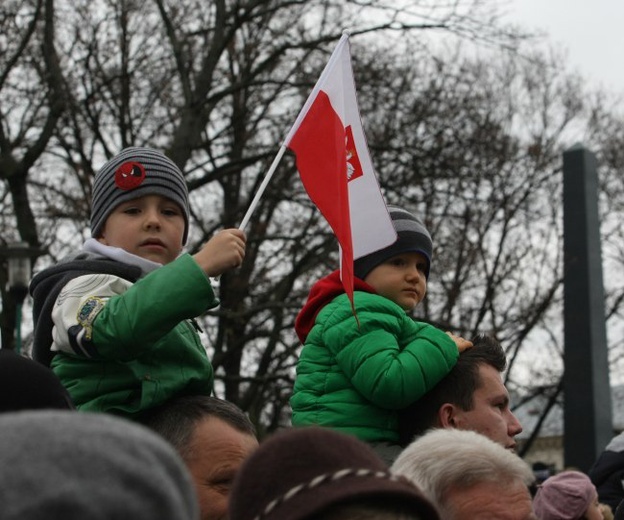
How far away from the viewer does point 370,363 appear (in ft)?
12.0

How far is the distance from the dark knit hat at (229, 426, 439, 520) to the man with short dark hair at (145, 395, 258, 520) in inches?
38.9

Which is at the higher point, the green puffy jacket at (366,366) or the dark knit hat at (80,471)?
the dark knit hat at (80,471)

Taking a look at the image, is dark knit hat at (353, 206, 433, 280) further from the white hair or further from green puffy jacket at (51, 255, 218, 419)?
the white hair

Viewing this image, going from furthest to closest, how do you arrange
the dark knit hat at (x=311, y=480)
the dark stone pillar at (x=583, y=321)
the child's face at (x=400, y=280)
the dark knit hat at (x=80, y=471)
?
the dark stone pillar at (x=583, y=321)
the child's face at (x=400, y=280)
the dark knit hat at (x=311, y=480)
the dark knit hat at (x=80, y=471)

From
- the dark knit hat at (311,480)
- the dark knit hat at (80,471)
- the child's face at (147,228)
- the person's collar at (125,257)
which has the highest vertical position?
the child's face at (147,228)

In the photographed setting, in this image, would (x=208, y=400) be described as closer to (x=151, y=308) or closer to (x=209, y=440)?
(x=209, y=440)

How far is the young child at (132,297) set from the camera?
303 cm

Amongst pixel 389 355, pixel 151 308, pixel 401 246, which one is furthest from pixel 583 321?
pixel 151 308

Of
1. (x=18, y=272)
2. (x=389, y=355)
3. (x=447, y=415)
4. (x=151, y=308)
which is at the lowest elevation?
(x=18, y=272)

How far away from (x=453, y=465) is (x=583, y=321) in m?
10.8

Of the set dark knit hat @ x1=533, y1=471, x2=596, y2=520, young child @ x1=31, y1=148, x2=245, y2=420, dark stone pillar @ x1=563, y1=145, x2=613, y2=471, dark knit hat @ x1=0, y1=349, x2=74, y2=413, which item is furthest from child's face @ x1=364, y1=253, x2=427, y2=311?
dark stone pillar @ x1=563, y1=145, x2=613, y2=471

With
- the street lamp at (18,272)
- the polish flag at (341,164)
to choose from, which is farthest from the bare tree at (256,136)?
the polish flag at (341,164)

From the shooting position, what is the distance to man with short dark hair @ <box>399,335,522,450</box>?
12.6 feet

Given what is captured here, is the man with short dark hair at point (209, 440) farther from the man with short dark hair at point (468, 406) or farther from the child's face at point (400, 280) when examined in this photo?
the child's face at point (400, 280)
